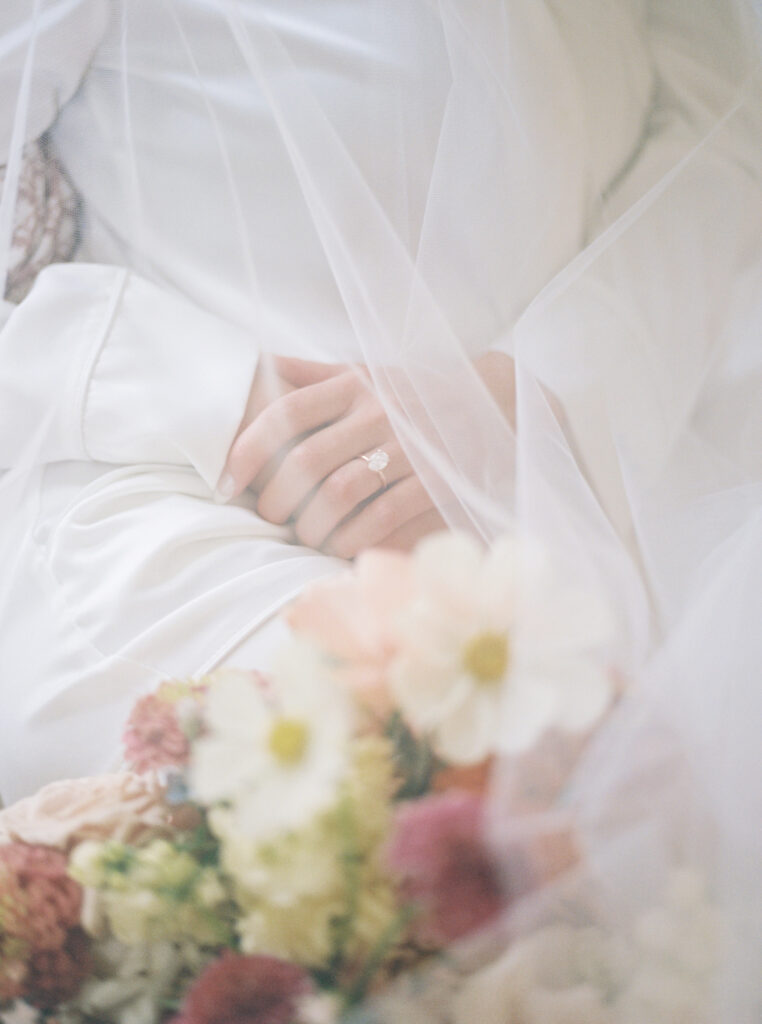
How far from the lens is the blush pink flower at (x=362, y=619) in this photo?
0.29 meters

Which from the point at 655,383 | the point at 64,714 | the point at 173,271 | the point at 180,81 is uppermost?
the point at 180,81

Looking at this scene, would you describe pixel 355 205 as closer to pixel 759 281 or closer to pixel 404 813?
pixel 759 281

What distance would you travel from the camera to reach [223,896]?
30cm

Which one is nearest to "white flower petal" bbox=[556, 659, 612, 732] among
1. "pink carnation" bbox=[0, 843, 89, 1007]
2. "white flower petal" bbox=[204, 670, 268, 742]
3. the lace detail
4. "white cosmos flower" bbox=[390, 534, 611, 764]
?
"white cosmos flower" bbox=[390, 534, 611, 764]

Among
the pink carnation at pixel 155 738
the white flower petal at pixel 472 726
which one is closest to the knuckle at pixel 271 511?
the pink carnation at pixel 155 738

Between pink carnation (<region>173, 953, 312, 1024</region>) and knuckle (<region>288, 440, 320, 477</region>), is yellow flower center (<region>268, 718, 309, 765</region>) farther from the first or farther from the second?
knuckle (<region>288, 440, 320, 477</region>)

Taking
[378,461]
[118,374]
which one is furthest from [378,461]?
[118,374]

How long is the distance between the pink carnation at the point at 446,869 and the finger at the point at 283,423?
353 millimetres

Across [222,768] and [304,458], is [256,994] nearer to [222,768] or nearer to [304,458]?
[222,768]

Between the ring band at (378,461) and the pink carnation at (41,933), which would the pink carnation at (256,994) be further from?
the ring band at (378,461)

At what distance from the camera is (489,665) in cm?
28

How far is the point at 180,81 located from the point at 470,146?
0.25 meters

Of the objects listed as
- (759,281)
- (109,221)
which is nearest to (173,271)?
(109,221)

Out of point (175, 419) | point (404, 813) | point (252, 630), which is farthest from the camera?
point (175, 419)
